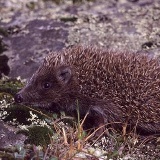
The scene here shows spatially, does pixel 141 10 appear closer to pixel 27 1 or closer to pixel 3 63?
pixel 27 1

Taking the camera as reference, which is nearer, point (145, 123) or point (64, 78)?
point (145, 123)

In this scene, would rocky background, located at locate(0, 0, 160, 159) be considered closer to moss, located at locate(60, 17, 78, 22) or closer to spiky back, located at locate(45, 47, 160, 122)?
moss, located at locate(60, 17, 78, 22)

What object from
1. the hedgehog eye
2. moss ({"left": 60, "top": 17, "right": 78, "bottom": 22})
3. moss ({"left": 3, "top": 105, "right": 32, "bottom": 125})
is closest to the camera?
moss ({"left": 3, "top": 105, "right": 32, "bottom": 125})

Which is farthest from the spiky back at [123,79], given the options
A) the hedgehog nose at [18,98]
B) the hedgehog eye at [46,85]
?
the hedgehog nose at [18,98]

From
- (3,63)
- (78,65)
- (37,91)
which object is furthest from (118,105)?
(3,63)

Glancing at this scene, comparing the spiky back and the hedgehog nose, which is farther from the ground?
the spiky back

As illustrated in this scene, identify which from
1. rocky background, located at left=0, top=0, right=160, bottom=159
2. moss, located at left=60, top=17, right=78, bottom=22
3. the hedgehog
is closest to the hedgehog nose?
the hedgehog

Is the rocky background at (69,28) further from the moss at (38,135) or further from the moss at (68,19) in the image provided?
the moss at (38,135)
